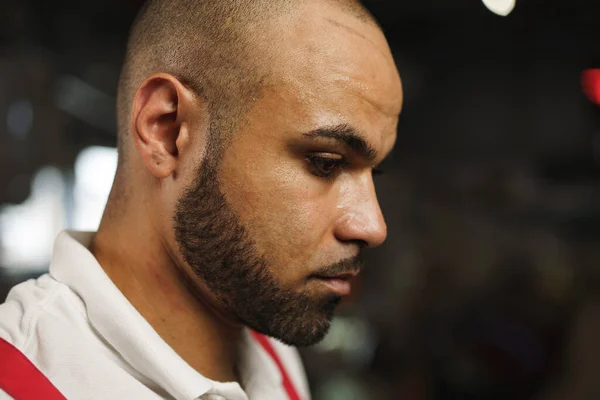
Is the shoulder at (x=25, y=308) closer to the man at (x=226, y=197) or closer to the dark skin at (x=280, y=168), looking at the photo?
the man at (x=226, y=197)

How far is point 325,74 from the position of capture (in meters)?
1.07

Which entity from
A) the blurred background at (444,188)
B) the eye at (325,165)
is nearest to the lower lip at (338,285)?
the eye at (325,165)

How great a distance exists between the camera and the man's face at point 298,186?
3.49 feet

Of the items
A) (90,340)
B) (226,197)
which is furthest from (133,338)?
(226,197)

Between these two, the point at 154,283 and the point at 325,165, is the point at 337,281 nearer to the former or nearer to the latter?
the point at 325,165

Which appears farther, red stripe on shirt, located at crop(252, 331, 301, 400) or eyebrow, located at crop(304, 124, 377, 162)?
red stripe on shirt, located at crop(252, 331, 301, 400)

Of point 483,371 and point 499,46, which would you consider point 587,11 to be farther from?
point 483,371

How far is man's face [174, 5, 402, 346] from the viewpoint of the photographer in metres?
1.06

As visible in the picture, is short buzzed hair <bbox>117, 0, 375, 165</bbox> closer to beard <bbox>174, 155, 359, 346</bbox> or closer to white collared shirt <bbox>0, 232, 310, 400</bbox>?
beard <bbox>174, 155, 359, 346</bbox>

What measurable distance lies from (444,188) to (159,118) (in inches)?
59.8

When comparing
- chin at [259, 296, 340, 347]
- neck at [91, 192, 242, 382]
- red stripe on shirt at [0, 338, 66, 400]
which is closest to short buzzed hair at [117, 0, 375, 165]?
neck at [91, 192, 242, 382]

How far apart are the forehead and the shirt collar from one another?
420 mm

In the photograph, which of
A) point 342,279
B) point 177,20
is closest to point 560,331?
point 342,279

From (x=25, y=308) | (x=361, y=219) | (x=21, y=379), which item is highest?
(x=361, y=219)
